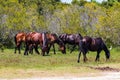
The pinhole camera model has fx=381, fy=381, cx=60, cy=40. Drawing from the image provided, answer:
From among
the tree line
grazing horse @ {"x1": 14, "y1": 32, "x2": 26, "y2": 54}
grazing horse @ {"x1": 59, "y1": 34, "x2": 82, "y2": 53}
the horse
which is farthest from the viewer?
the tree line

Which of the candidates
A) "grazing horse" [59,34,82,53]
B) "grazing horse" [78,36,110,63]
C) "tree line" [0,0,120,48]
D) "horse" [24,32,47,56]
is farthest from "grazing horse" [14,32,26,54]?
"grazing horse" [78,36,110,63]

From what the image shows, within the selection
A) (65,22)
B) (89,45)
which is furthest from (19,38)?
(65,22)

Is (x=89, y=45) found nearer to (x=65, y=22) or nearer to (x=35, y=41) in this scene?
(x=35, y=41)

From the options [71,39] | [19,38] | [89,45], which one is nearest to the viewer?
[89,45]

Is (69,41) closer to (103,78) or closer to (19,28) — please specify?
(19,28)

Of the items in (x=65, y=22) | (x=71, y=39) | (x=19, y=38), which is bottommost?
(x=71, y=39)

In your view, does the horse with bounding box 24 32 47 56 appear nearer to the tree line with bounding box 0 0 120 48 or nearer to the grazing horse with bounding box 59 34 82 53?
the grazing horse with bounding box 59 34 82 53

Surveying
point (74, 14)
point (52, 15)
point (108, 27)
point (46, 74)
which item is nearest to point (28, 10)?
point (52, 15)

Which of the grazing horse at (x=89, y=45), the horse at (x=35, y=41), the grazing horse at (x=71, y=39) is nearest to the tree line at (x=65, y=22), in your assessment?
the grazing horse at (x=71, y=39)

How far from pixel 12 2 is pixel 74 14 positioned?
A: 724 cm

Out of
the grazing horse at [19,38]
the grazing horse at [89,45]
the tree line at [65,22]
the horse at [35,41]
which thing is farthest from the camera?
the tree line at [65,22]

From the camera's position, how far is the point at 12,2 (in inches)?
1720

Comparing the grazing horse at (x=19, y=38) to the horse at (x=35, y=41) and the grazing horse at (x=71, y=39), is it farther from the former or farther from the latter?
the grazing horse at (x=71, y=39)

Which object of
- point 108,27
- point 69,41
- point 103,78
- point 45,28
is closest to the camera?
point 103,78
